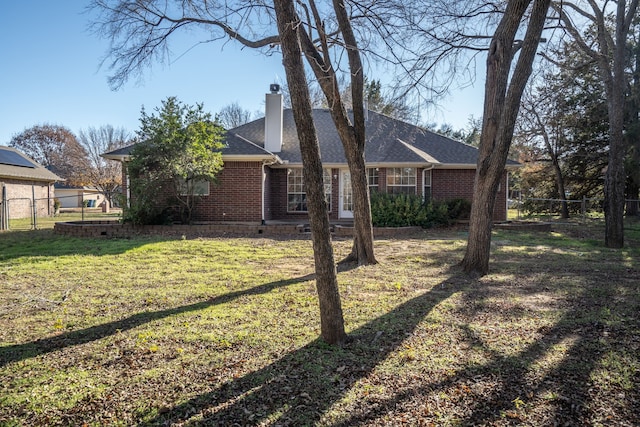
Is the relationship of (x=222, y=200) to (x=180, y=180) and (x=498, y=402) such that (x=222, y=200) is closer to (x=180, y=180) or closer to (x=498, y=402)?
(x=180, y=180)

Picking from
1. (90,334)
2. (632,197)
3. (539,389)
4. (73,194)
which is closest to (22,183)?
(73,194)

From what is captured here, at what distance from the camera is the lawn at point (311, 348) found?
2648 mm

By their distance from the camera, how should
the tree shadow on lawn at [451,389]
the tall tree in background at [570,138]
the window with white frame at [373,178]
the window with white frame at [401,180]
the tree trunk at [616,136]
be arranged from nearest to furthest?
the tree shadow on lawn at [451,389] < the tree trunk at [616,136] < the window with white frame at [401,180] < the window with white frame at [373,178] < the tall tree in background at [570,138]

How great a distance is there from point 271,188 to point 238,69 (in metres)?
8.00

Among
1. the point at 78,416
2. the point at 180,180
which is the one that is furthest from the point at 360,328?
the point at 180,180

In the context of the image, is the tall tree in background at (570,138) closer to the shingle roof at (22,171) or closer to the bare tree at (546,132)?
the bare tree at (546,132)

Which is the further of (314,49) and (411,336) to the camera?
(314,49)

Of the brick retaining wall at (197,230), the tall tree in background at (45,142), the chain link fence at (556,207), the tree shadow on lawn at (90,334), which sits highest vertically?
the tall tree in background at (45,142)

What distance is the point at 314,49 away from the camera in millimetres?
6520

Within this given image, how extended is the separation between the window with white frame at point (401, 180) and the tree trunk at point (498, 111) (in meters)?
8.01

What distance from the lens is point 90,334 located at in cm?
398

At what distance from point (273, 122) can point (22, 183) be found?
15941 mm

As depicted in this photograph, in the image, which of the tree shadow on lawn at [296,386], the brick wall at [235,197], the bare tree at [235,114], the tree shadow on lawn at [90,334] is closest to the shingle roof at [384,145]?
the brick wall at [235,197]

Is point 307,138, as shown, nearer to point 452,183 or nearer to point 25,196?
point 452,183
